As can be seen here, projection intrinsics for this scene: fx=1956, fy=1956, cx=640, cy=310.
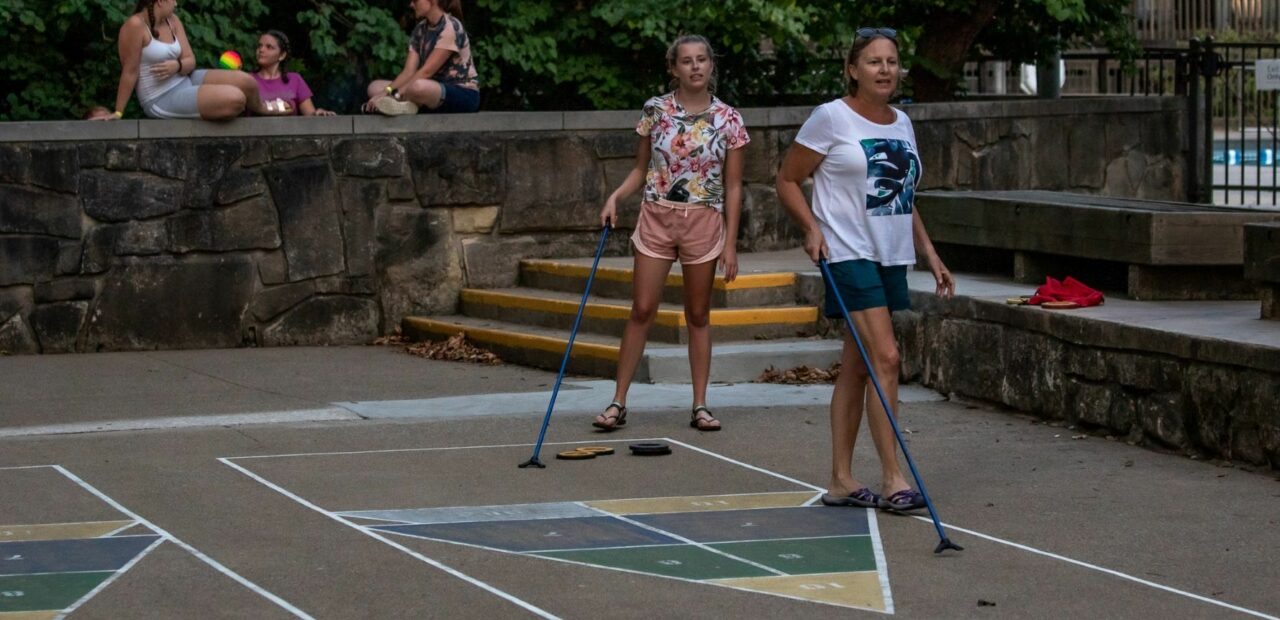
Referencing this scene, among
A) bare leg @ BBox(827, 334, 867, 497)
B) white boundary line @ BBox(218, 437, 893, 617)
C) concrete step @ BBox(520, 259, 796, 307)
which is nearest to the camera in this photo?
white boundary line @ BBox(218, 437, 893, 617)

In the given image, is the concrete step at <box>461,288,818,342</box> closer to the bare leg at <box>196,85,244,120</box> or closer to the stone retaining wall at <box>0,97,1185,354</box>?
the stone retaining wall at <box>0,97,1185,354</box>

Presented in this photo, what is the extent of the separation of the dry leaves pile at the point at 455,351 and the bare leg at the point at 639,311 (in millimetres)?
2784

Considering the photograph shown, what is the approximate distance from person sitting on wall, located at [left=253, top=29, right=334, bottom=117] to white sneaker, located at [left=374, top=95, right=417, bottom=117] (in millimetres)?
354

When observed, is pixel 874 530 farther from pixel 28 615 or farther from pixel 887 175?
pixel 28 615

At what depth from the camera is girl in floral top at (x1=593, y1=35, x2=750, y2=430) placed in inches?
359

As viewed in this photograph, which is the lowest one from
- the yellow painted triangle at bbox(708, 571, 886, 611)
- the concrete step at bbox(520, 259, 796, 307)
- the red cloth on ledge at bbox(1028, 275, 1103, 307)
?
the yellow painted triangle at bbox(708, 571, 886, 611)

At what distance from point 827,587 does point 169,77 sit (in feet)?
25.2

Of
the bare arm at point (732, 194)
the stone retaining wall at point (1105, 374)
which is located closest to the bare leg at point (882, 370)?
the stone retaining wall at point (1105, 374)

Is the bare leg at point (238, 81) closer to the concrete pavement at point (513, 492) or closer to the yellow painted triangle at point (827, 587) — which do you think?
the concrete pavement at point (513, 492)

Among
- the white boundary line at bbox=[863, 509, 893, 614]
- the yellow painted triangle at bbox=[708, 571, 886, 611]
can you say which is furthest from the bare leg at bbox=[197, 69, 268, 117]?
the yellow painted triangle at bbox=[708, 571, 886, 611]

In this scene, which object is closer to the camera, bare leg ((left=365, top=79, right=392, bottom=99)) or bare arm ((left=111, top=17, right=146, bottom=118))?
bare arm ((left=111, top=17, right=146, bottom=118))

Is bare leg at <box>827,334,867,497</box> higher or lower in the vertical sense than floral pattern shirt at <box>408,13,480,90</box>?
lower

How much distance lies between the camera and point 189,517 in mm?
7246

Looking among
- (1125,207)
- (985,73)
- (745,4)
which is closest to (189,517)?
(1125,207)
